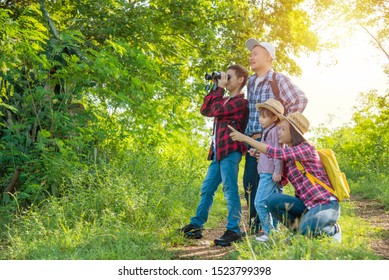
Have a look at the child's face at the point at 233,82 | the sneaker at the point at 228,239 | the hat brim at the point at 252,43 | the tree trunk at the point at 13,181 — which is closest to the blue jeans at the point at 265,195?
the sneaker at the point at 228,239

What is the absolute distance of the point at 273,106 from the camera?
17.2 feet

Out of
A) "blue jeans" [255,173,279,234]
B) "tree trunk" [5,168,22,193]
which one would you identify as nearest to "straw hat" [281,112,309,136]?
"blue jeans" [255,173,279,234]

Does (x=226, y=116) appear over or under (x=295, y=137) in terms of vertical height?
over

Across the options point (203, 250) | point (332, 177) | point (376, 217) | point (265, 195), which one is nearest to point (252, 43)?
point (265, 195)

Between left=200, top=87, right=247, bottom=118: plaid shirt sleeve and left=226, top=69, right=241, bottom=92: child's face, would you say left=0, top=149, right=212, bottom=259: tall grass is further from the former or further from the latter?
left=226, top=69, right=241, bottom=92: child's face

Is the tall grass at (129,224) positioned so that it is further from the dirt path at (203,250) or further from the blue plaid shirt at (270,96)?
the blue plaid shirt at (270,96)

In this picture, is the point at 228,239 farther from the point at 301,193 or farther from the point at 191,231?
the point at 301,193

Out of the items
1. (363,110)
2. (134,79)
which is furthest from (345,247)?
(363,110)

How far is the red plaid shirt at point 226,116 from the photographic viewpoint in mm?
5766

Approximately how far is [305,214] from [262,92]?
1.46 metres

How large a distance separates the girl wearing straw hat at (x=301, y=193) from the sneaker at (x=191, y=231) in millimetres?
1212

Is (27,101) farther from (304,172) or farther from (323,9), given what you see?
(323,9)

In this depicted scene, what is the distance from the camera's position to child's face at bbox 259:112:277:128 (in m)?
5.30

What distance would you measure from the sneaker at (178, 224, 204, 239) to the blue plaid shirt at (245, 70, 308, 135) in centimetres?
119
